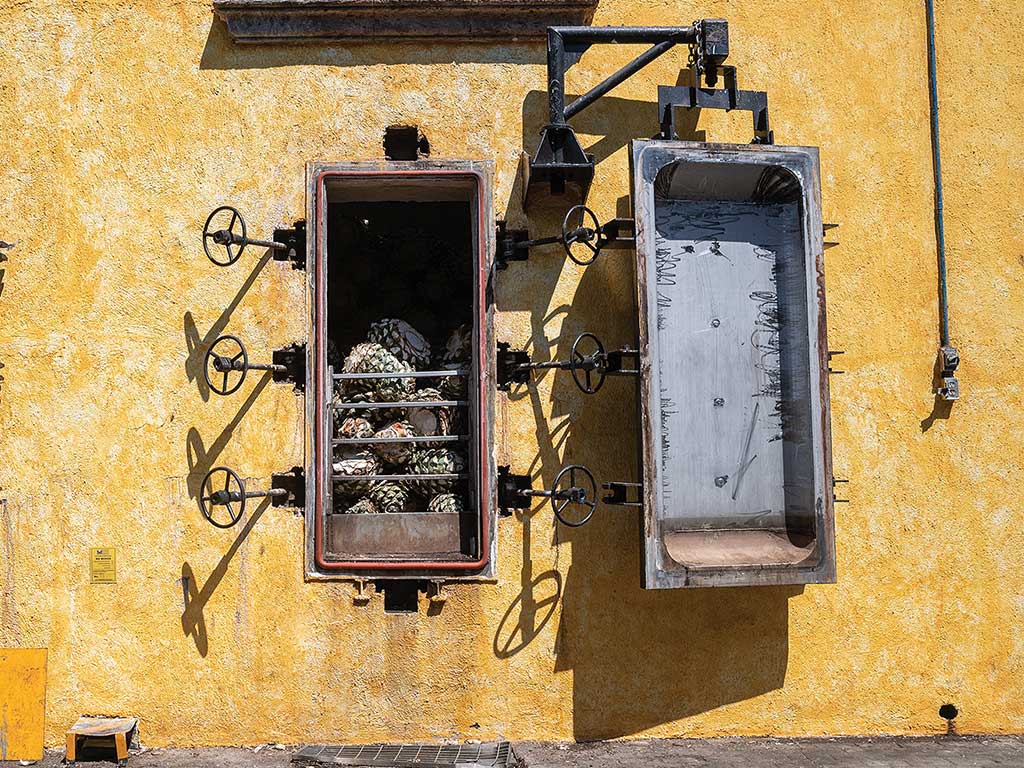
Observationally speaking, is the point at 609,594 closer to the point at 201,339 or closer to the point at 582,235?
the point at 582,235

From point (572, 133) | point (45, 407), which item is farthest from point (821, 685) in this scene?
point (45, 407)

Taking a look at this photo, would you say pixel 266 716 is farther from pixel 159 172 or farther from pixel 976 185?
pixel 976 185

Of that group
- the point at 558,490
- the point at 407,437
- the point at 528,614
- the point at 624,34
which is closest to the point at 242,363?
the point at 407,437

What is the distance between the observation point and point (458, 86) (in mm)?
5617

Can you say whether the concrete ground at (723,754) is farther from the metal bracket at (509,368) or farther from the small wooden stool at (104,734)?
the metal bracket at (509,368)

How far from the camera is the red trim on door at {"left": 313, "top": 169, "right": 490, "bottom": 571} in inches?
210

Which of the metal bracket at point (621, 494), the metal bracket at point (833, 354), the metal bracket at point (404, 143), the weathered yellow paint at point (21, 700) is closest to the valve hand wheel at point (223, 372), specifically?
the metal bracket at point (404, 143)

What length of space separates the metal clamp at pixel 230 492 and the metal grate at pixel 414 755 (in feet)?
4.50

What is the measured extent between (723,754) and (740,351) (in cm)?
234

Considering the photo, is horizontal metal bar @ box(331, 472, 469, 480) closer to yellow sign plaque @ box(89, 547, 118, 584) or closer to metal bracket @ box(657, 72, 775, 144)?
yellow sign plaque @ box(89, 547, 118, 584)

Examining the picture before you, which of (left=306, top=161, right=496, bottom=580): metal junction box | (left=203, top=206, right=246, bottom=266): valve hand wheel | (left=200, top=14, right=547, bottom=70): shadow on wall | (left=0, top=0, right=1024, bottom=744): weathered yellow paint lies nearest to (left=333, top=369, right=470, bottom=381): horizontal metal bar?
(left=306, top=161, right=496, bottom=580): metal junction box

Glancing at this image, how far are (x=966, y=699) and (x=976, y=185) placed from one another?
3.14 metres

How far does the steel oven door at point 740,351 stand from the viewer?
5.34m

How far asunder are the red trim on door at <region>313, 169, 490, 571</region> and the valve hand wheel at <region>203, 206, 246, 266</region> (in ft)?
1.51
